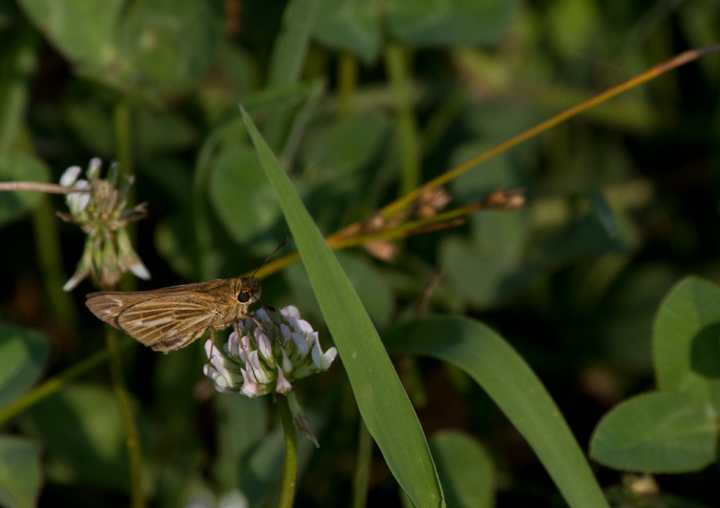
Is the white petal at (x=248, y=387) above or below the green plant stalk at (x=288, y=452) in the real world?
above

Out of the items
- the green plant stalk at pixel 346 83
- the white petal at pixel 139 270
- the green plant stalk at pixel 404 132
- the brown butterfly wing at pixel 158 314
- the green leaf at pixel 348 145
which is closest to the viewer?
the brown butterfly wing at pixel 158 314

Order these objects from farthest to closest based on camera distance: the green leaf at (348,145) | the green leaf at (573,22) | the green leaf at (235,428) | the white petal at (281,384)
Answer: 1. the green leaf at (573,22)
2. the green leaf at (348,145)
3. the green leaf at (235,428)
4. the white petal at (281,384)

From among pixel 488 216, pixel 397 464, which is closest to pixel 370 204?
pixel 488 216

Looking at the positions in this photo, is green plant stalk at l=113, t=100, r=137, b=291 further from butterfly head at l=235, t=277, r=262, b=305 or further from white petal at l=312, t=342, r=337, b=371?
white petal at l=312, t=342, r=337, b=371

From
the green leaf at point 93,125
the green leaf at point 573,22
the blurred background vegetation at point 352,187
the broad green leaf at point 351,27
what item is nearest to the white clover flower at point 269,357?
the blurred background vegetation at point 352,187

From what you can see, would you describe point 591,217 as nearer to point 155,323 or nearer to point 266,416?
point 266,416

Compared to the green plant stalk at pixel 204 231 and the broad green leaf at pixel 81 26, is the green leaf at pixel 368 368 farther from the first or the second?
the broad green leaf at pixel 81 26
